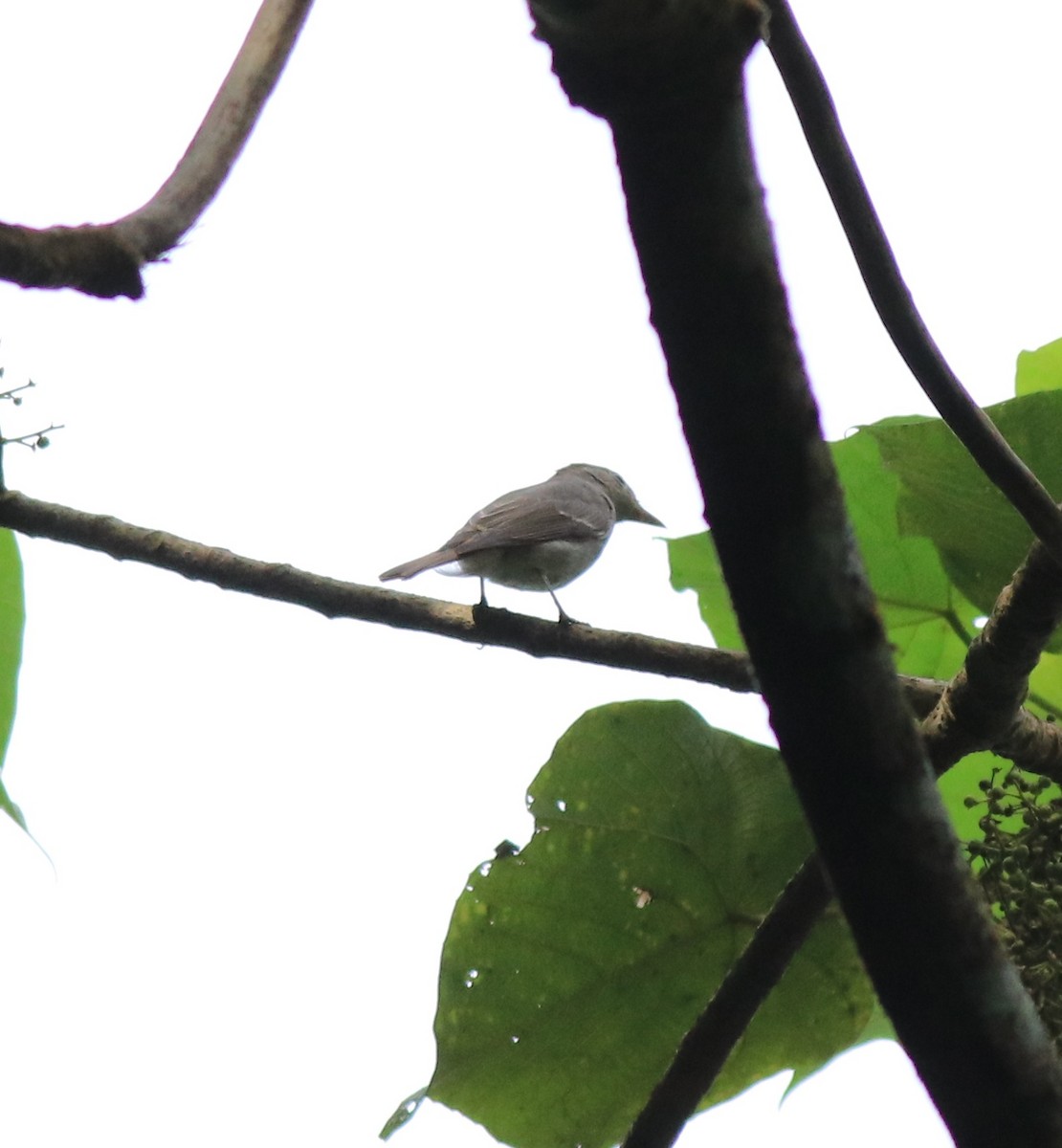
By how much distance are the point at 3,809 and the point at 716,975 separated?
117cm

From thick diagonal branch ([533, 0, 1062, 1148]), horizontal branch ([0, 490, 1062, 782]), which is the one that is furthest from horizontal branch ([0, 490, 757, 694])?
thick diagonal branch ([533, 0, 1062, 1148])

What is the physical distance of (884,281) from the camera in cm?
126

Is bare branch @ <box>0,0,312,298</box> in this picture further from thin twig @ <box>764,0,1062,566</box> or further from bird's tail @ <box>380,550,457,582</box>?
bird's tail @ <box>380,550,457,582</box>

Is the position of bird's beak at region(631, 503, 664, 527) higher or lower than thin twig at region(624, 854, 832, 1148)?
higher

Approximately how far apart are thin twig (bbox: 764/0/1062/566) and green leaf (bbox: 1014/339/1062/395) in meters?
0.96

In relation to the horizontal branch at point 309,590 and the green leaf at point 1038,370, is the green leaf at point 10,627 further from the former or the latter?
the green leaf at point 1038,370

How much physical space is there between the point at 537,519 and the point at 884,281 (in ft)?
9.75

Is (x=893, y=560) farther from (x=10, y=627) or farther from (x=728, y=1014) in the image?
(x=10, y=627)

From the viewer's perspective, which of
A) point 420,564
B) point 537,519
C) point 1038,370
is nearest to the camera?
point 1038,370

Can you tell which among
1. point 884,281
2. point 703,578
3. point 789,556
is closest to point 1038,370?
point 703,578

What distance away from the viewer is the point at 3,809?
2.07 m

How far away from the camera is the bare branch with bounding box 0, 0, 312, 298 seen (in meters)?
1.01

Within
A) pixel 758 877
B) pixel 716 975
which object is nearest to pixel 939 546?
pixel 758 877

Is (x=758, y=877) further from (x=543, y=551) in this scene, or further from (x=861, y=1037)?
(x=543, y=551)
